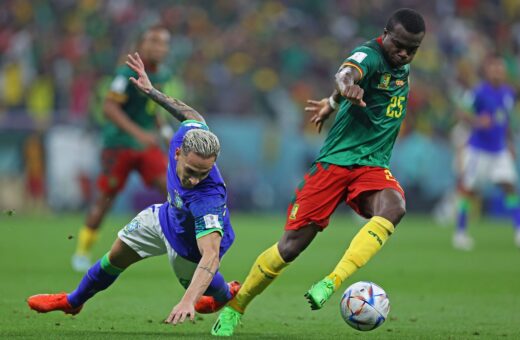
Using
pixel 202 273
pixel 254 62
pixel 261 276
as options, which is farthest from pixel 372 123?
pixel 254 62

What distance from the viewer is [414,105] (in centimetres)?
2386

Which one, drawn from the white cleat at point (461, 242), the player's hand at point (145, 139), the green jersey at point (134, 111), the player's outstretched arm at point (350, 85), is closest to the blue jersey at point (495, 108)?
the white cleat at point (461, 242)

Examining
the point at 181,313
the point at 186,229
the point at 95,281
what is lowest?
the point at 95,281

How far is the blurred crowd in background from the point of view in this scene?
22.2 meters

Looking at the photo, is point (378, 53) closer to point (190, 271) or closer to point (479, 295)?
point (190, 271)

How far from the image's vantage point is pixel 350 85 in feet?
22.1

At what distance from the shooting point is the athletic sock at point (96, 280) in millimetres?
7055

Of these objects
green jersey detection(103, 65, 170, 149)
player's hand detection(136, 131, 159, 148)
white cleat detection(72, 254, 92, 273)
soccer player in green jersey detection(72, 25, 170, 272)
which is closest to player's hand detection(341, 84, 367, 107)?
player's hand detection(136, 131, 159, 148)

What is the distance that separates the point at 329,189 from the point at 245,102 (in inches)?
637

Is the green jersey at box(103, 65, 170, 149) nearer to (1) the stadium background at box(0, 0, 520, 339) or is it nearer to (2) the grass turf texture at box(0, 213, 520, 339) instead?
(2) the grass turf texture at box(0, 213, 520, 339)

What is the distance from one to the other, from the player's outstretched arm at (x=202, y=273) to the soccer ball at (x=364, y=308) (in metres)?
1.01

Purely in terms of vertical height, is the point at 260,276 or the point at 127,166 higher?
the point at 260,276

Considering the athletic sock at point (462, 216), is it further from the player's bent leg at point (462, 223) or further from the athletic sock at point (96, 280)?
the athletic sock at point (96, 280)

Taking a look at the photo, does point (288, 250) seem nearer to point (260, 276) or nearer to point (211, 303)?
point (260, 276)
